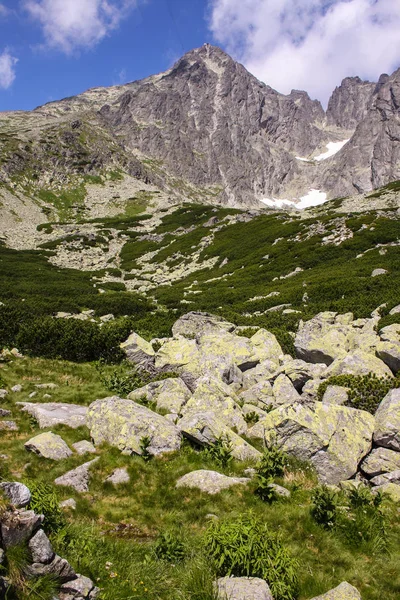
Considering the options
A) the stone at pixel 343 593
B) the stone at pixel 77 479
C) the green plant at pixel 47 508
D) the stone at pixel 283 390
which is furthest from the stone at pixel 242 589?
the stone at pixel 283 390

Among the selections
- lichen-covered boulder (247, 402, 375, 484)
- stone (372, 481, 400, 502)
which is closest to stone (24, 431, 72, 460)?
lichen-covered boulder (247, 402, 375, 484)

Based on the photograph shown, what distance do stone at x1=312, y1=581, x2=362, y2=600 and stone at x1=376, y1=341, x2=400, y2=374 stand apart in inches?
415

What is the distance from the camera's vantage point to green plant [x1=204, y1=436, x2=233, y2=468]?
10.2 m

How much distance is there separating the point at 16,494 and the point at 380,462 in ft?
30.1

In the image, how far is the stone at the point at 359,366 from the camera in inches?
568

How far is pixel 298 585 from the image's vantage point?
19.6ft

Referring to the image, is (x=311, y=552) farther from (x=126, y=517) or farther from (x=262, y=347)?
(x=262, y=347)

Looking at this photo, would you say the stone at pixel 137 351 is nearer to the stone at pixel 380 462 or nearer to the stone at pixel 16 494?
the stone at pixel 380 462

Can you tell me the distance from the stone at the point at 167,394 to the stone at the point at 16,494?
7398mm

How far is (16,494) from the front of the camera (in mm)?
5879

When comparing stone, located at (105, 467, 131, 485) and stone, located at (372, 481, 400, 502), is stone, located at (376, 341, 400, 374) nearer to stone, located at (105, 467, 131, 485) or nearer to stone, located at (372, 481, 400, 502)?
stone, located at (372, 481, 400, 502)

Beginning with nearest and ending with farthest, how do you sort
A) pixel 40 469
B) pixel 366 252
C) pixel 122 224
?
pixel 40 469 → pixel 366 252 → pixel 122 224

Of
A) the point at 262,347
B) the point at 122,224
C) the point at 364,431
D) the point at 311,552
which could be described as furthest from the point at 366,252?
the point at 122,224

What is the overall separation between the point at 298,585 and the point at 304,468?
4.16 m
